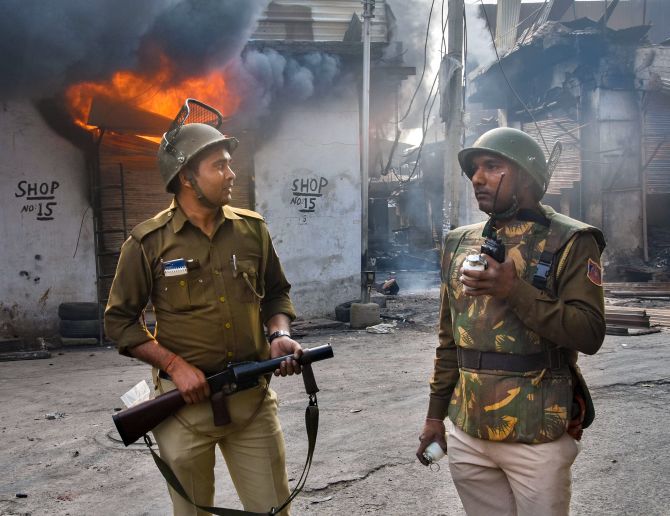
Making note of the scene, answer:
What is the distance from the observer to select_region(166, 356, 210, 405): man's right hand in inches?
98.3

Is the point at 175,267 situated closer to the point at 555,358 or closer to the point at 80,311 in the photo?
the point at 555,358

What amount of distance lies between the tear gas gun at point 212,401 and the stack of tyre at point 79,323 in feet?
25.7

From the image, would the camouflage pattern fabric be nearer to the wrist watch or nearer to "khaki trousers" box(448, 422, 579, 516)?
"khaki trousers" box(448, 422, 579, 516)

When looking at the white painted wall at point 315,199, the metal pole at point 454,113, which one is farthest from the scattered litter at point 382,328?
the metal pole at point 454,113

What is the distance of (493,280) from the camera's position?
6.95 feet

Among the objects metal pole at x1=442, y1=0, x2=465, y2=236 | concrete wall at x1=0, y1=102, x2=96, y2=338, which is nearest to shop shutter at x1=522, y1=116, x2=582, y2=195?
metal pole at x1=442, y1=0, x2=465, y2=236

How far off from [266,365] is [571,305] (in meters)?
1.17

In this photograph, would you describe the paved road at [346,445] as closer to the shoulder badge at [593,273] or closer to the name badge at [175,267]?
the name badge at [175,267]

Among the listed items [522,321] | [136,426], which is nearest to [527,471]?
[522,321]

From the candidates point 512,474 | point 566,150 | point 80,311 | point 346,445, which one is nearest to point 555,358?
point 512,474

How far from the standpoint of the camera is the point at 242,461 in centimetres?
269

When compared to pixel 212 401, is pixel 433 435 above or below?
below

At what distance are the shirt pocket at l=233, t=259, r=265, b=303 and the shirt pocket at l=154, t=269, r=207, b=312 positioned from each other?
0.47 ft

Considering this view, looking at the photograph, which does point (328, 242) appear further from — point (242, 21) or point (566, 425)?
point (566, 425)
